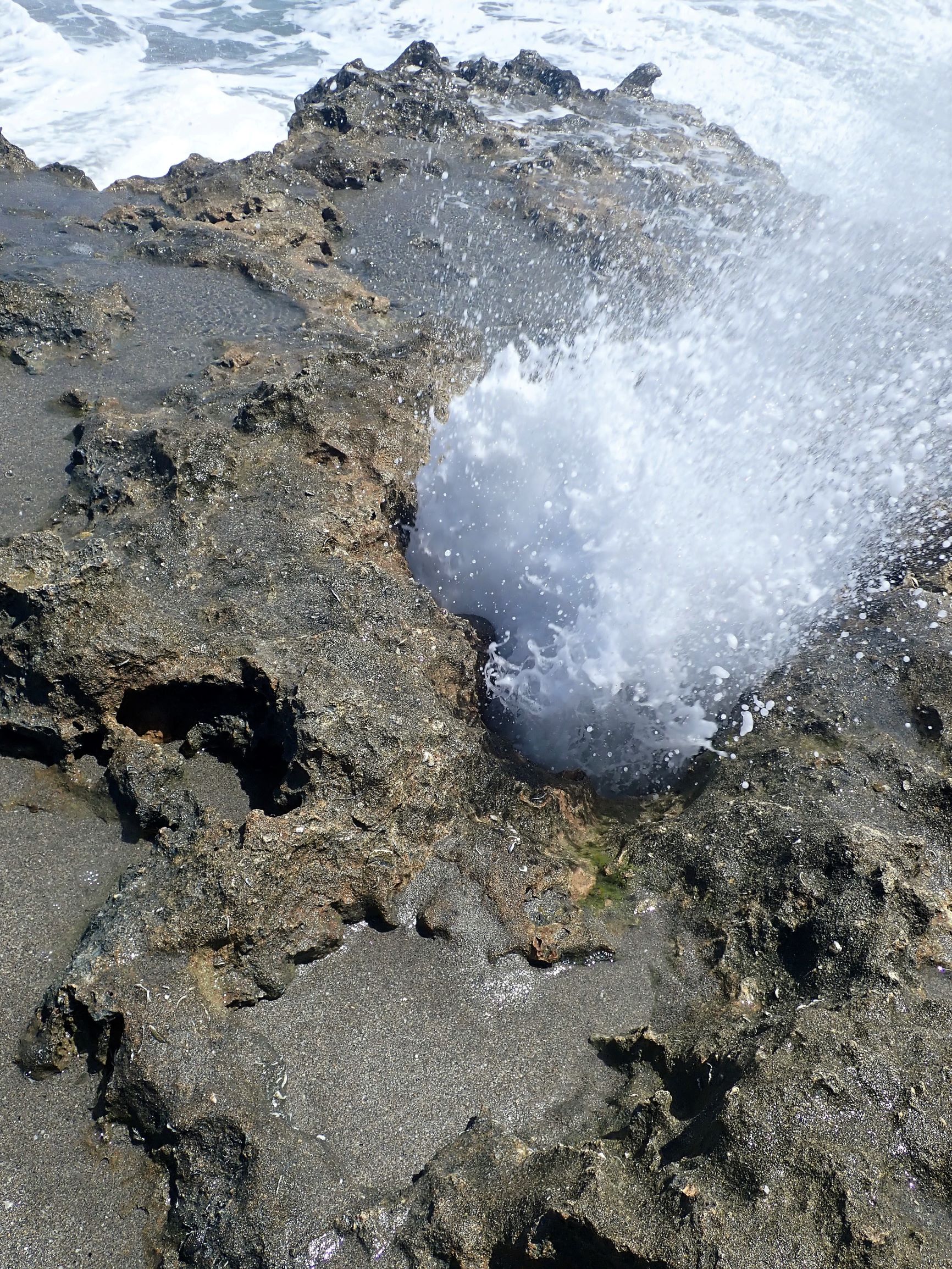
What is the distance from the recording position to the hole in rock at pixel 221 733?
3.25 metres

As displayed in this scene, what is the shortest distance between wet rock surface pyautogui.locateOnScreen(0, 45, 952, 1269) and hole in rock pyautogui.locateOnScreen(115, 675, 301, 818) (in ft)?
0.05

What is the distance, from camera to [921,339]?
→ 20.8 feet

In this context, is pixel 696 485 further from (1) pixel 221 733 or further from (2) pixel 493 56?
(2) pixel 493 56

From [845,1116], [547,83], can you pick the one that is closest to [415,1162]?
[845,1116]

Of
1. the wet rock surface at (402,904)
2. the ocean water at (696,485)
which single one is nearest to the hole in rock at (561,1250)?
the wet rock surface at (402,904)

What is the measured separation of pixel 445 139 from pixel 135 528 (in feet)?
28.0

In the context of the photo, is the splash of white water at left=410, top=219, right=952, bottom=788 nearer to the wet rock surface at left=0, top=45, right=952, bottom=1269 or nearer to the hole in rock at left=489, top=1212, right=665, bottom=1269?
the wet rock surface at left=0, top=45, right=952, bottom=1269

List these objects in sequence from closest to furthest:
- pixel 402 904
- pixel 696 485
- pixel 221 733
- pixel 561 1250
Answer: pixel 561 1250 → pixel 402 904 → pixel 221 733 → pixel 696 485

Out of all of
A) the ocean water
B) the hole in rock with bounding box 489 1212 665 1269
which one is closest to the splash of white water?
the ocean water

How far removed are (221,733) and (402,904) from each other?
1.03 metres

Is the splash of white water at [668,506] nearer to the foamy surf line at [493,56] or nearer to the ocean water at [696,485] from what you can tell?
the ocean water at [696,485]

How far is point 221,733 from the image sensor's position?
335 centimetres

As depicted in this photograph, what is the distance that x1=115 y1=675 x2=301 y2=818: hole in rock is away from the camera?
3246mm

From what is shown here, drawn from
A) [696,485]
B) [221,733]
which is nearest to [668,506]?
[696,485]
